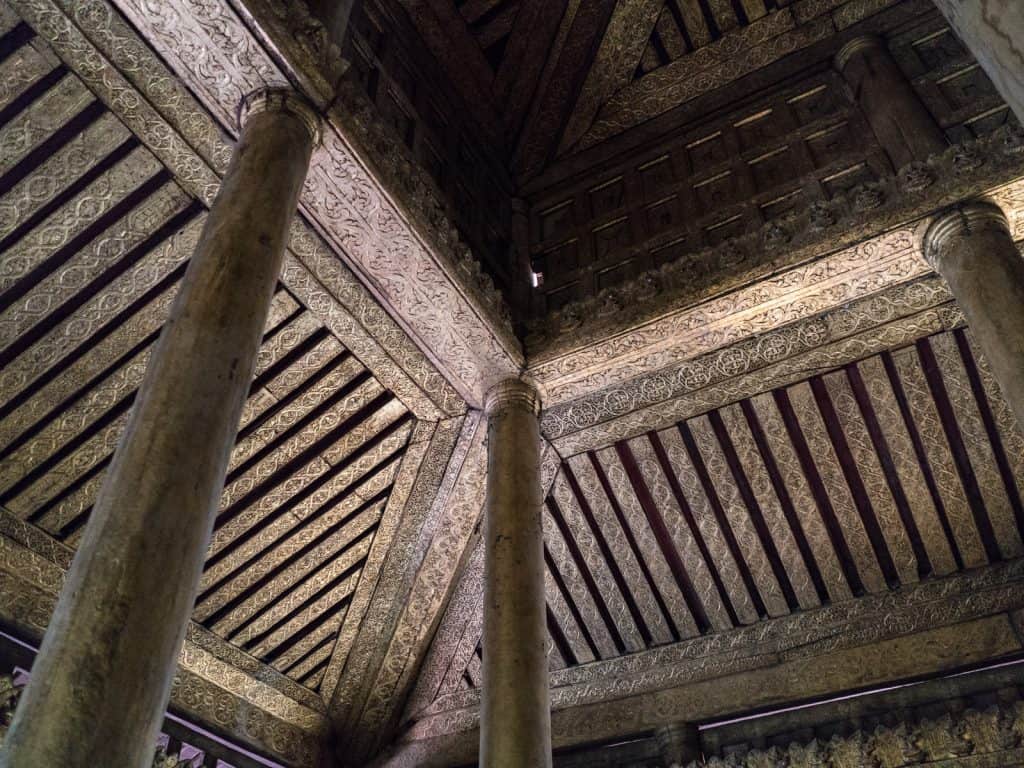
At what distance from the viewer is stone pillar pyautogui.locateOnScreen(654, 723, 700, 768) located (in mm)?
6379

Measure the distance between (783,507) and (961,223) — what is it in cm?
250

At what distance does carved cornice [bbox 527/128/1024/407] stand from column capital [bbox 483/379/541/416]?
0.48 ft

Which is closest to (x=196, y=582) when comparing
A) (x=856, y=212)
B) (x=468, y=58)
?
(x=856, y=212)

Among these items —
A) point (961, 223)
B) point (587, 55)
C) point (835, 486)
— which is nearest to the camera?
point (961, 223)

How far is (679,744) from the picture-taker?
6.45m

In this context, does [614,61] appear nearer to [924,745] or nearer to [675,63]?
[675,63]

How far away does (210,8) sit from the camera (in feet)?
13.3

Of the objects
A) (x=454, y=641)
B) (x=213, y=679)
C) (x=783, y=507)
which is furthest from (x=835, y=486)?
(x=213, y=679)

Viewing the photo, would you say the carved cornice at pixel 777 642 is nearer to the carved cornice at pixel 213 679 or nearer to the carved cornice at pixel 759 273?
the carved cornice at pixel 213 679

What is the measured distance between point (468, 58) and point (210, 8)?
382 centimetres

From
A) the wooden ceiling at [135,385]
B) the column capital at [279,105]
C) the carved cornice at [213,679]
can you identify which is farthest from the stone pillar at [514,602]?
the carved cornice at [213,679]

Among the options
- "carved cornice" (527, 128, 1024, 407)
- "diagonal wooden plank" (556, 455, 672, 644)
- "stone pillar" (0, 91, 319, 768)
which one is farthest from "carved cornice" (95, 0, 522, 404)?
"diagonal wooden plank" (556, 455, 672, 644)

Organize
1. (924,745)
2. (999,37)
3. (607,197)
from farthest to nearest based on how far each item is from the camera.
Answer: (607,197)
(924,745)
(999,37)

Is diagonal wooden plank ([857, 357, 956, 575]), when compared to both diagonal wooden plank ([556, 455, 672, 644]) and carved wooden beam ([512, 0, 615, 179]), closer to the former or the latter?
diagonal wooden plank ([556, 455, 672, 644])
